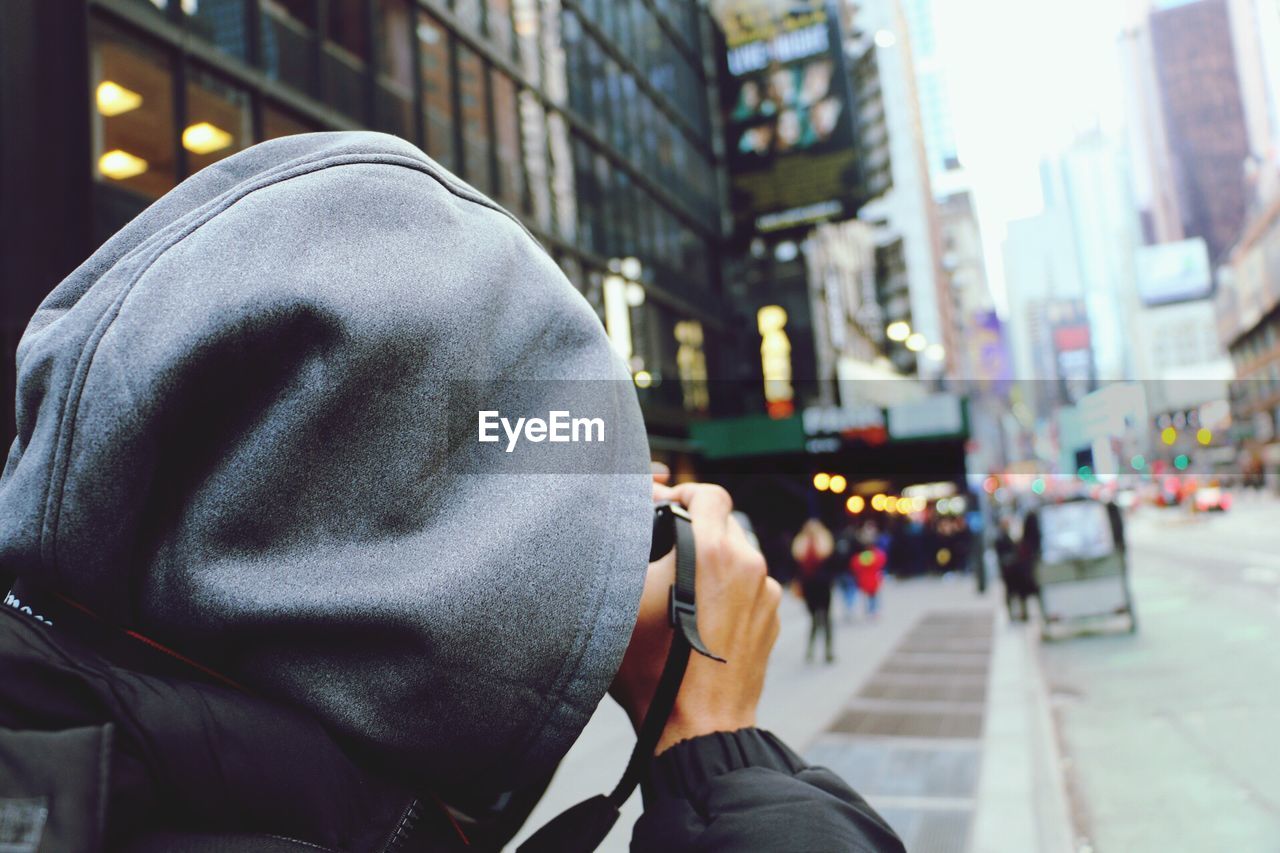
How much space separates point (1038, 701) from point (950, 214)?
4970 inches

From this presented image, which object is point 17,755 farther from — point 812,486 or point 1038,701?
point 812,486

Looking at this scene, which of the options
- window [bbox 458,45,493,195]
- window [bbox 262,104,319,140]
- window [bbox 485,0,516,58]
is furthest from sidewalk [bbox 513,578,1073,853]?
window [bbox 485,0,516,58]

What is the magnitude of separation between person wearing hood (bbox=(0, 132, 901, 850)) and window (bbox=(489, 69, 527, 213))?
14612 millimetres

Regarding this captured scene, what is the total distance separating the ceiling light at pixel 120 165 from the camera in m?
8.13

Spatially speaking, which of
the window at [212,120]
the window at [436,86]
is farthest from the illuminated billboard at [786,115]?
the window at [212,120]

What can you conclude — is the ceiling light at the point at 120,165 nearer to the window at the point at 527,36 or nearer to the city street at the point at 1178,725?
the city street at the point at 1178,725

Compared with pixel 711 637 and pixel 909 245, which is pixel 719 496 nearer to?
pixel 711 637

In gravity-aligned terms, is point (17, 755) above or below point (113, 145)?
below

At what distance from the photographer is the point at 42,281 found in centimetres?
761

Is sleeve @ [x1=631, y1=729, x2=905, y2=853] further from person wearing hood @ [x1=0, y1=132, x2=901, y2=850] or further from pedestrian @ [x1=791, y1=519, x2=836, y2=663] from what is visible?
pedestrian @ [x1=791, y1=519, x2=836, y2=663]

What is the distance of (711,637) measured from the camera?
0.92 metres

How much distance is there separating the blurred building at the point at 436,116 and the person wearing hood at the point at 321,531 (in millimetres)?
7316

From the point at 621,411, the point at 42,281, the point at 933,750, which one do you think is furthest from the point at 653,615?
the point at 42,281

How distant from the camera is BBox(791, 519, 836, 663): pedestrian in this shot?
1101 centimetres
